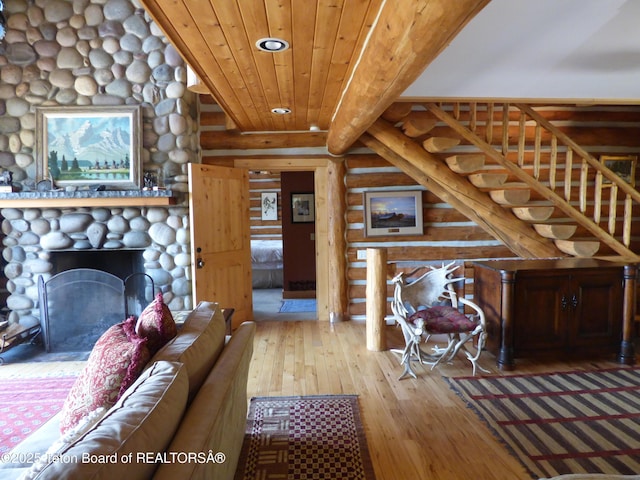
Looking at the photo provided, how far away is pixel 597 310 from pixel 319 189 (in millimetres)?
3254

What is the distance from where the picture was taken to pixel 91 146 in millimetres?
4422

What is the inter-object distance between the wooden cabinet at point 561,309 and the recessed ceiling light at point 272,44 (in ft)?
8.53

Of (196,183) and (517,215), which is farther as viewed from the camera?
(196,183)

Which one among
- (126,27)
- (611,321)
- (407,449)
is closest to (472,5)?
(407,449)

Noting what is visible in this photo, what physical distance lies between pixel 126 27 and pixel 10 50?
4.11 ft

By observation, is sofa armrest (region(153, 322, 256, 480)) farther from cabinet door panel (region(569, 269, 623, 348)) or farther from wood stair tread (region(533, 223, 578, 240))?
cabinet door panel (region(569, 269, 623, 348))

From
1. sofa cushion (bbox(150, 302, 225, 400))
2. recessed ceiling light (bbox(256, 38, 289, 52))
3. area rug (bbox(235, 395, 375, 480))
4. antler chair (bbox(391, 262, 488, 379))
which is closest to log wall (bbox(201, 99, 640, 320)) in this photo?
antler chair (bbox(391, 262, 488, 379))

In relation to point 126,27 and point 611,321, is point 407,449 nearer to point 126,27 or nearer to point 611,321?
point 611,321

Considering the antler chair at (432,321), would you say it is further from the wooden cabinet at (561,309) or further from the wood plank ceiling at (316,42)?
the wood plank ceiling at (316,42)

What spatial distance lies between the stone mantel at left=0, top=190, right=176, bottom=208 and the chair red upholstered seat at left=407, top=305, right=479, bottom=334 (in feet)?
9.34

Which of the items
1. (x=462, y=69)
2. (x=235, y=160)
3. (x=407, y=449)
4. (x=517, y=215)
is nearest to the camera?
(x=407, y=449)

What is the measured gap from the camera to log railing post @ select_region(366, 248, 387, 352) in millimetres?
4160

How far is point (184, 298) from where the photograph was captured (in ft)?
15.0

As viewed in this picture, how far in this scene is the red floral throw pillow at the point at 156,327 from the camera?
1.93 meters
